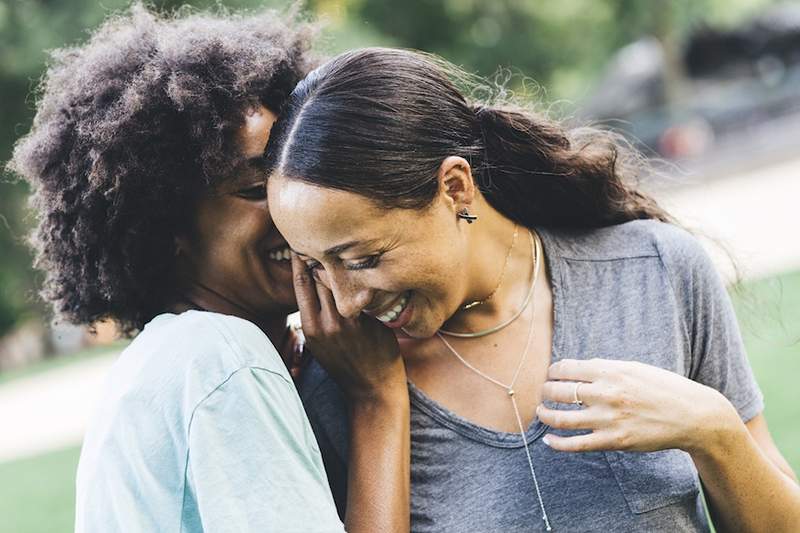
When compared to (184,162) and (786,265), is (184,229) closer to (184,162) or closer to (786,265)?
(184,162)

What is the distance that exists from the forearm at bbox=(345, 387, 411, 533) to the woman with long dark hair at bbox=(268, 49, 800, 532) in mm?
82

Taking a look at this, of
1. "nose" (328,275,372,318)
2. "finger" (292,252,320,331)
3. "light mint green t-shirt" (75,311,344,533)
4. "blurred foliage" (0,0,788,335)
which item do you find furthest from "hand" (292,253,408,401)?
"blurred foliage" (0,0,788,335)

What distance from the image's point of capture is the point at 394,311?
2.46m

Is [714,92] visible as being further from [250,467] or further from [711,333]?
[250,467]

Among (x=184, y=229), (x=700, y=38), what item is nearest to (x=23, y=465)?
(x=184, y=229)

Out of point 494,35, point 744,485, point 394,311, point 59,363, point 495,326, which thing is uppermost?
point 494,35

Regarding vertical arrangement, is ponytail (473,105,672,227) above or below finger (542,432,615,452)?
above

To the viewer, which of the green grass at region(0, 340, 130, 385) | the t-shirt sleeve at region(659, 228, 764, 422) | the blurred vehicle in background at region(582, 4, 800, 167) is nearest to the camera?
the t-shirt sleeve at region(659, 228, 764, 422)

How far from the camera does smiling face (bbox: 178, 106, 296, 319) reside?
100 inches

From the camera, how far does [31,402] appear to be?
1362cm

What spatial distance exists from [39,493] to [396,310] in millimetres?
6801

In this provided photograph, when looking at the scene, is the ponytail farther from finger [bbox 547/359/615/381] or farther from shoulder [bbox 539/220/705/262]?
finger [bbox 547/359/615/381]


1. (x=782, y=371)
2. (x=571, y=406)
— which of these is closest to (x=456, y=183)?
(x=571, y=406)

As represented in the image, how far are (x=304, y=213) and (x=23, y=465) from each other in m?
8.36
